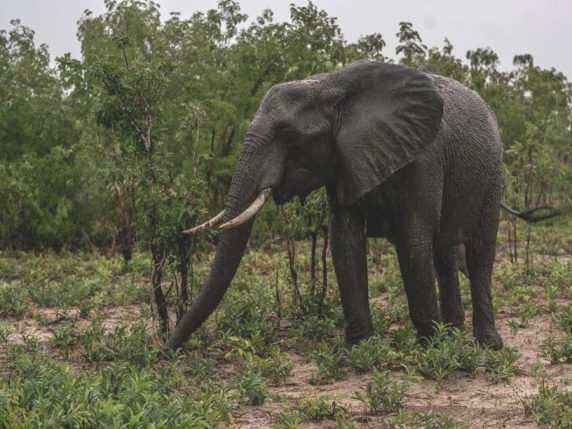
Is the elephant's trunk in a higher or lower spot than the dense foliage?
lower

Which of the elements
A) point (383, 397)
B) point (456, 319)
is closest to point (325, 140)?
point (383, 397)

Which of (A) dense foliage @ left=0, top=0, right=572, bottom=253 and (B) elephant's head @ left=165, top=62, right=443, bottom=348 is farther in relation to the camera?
(A) dense foliage @ left=0, top=0, right=572, bottom=253

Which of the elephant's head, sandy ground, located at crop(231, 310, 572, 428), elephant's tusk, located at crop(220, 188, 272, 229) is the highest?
the elephant's head

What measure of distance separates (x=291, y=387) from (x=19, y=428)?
234 centimetres

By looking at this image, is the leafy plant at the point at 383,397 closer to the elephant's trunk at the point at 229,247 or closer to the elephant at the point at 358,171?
the elephant at the point at 358,171

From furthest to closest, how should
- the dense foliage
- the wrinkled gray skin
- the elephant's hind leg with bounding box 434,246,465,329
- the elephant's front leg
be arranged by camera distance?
1. the dense foliage
2. the elephant's hind leg with bounding box 434,246,465,329
3. the elephant's front leg
4. the wrinkled gray skin

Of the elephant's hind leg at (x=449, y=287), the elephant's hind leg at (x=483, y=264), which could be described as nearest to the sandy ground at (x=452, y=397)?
the elephant's hind leg at (x=483, y=264)

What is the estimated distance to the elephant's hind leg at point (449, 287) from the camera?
786cm

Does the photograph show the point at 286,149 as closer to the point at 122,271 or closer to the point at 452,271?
the point at 452,271

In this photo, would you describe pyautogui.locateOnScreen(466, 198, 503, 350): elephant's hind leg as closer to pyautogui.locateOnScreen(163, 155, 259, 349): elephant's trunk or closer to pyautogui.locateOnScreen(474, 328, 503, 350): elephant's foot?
pyautogui.locateOnScreen(474, 328, 503, 350): elephant's foot

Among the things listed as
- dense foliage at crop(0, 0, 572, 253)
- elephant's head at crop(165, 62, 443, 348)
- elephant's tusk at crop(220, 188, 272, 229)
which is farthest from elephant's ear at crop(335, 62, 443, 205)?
dense foliage at crop(0, 0, 572, 253)

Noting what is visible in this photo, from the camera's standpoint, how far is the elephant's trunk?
6.00 metres

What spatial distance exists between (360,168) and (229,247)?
4.10 feet

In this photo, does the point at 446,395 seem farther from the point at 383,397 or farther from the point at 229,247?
the point at 229,247
